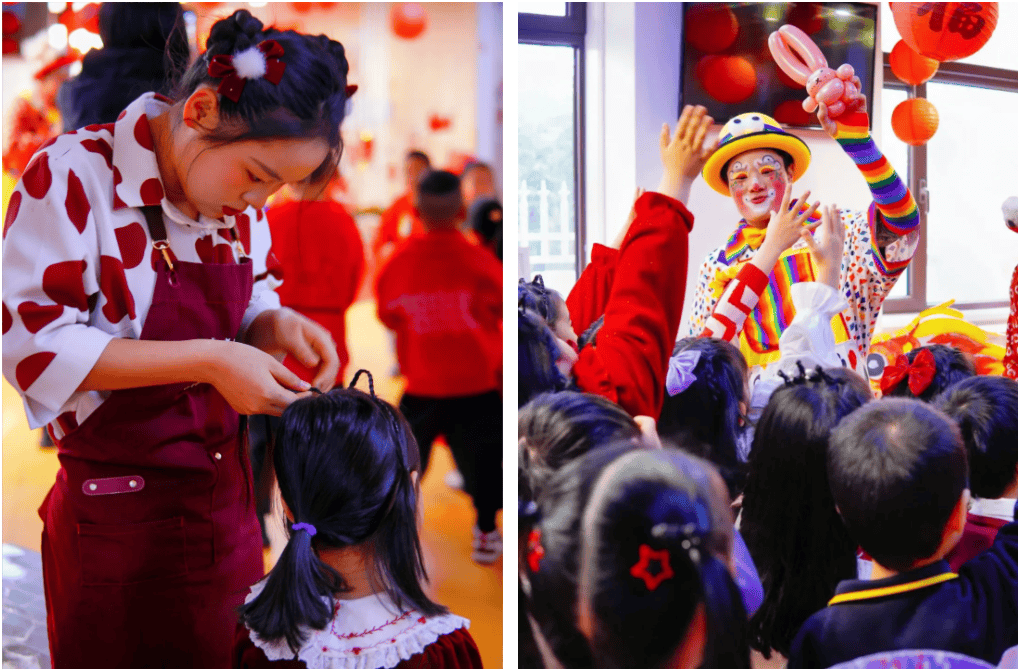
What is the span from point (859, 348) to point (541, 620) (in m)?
0.89

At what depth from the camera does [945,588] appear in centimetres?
166

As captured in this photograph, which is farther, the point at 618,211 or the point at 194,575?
the point at 618,211

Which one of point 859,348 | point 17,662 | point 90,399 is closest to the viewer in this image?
point 90,399

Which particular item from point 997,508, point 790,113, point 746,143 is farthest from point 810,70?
point 997,508

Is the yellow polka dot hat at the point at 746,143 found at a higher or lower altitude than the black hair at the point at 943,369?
higher

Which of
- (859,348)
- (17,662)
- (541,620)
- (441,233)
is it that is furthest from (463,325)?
(17,662)

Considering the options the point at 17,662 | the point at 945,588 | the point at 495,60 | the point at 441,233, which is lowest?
the point at 17,662

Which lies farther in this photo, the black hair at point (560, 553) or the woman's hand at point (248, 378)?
the black hair at point (560, 553)

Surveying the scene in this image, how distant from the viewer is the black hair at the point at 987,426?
1.73m

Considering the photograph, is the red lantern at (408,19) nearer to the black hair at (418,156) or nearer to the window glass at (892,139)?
the black hair at (418,156)

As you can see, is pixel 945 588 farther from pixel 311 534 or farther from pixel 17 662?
pixel 17 662

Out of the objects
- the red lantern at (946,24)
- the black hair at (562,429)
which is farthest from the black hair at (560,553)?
the red lantern at (946,24)

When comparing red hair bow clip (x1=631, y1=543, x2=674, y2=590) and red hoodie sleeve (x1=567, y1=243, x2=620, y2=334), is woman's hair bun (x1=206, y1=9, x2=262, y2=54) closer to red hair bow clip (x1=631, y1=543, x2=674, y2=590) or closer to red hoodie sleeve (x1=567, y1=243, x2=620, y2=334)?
red hoodie sleeve (x1=567, y1=243, x2=620, y2=334)

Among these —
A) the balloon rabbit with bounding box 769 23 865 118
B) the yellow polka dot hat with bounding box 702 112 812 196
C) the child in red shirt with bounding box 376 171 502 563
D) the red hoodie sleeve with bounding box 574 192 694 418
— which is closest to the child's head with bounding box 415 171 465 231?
the child in red shirt with bounding box 376 171 502 563
